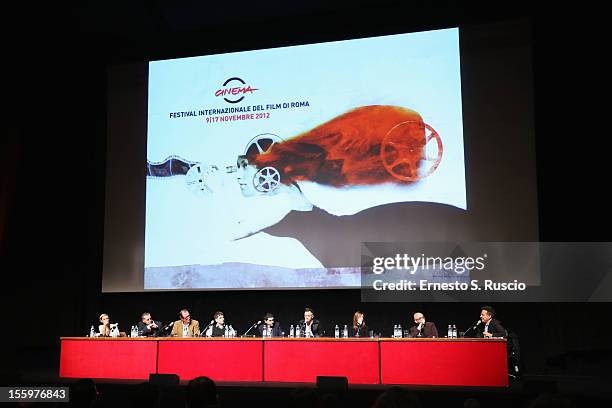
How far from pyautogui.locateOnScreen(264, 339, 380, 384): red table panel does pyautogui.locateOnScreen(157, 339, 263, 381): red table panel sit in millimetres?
151

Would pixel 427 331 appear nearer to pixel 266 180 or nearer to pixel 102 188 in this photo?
pixel 266 180

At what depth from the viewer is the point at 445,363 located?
6.13m

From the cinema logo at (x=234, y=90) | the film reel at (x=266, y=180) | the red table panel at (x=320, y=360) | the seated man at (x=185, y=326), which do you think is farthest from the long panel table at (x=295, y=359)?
the cinema logo at (x=234, y=90)

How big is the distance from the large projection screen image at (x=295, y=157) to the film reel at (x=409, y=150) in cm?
1

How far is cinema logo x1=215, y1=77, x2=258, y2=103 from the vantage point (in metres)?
8.06

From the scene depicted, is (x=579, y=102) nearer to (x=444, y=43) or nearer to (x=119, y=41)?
(x=444, y=43)

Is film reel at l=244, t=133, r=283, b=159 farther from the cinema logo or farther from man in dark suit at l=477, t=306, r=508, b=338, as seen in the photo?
man in dark suit at l=477, t=306, r=508, b=338

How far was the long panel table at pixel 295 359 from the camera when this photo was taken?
6062 mm

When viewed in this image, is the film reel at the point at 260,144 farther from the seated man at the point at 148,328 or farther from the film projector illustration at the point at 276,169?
the seated man at the point at 148,328

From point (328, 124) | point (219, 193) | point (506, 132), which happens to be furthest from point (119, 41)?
point (506, 132)

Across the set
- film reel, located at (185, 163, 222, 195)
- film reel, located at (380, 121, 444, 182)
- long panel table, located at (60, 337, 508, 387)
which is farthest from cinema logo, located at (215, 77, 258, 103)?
long panel table, located at (60, 337, 508, 387)

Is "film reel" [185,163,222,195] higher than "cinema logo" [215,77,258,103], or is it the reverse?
"cinema logo" [215,77,258,103]

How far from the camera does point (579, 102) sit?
24.4ft

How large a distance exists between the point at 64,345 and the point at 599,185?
6.34m
